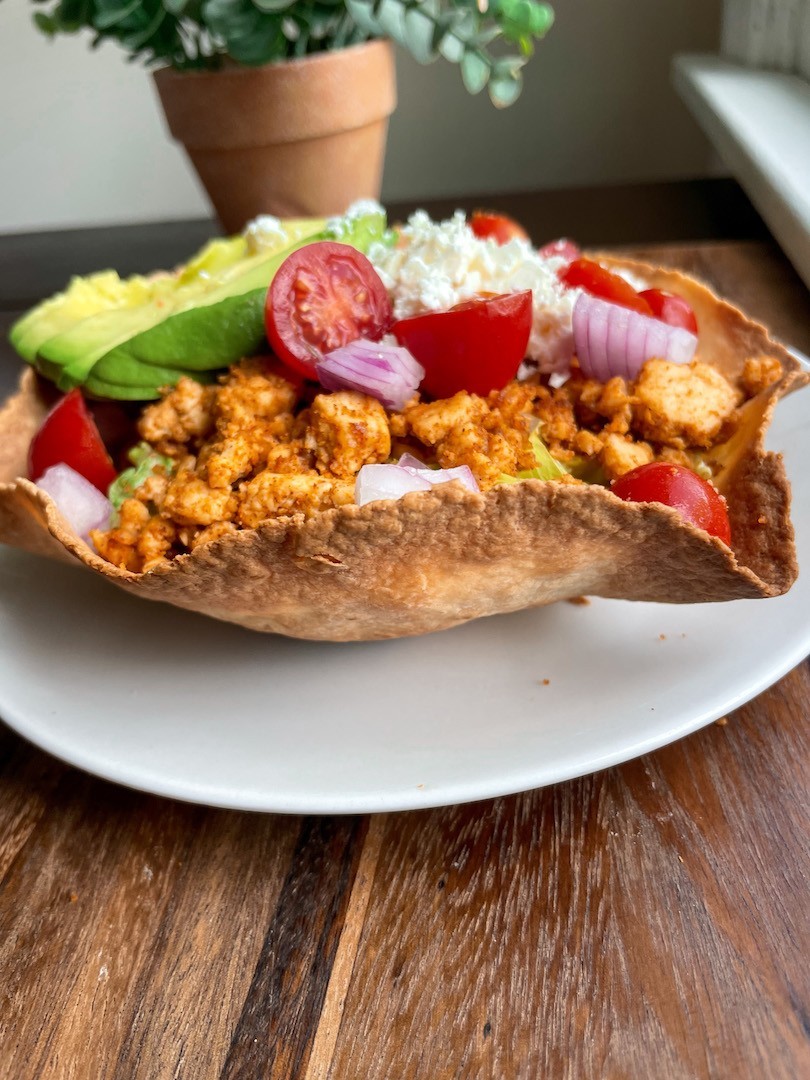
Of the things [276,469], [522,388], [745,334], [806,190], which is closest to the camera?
[276,469]

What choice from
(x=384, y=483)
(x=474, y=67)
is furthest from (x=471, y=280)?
(x=474, y=67)

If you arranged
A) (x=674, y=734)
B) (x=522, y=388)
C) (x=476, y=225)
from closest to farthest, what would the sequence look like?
(x=674, y=734) < (x=522, y=388) < (x=476, y=225)

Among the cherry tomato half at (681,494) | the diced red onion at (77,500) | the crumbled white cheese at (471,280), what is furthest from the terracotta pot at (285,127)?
the cherry tomato half at (681,494)

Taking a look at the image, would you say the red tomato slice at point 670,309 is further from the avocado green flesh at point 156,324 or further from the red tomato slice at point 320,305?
the avocado green flesh at point 156,324

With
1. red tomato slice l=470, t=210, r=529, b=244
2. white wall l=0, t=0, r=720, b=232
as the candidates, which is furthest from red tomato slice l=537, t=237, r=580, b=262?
Result: white wall l=0, t=0, r=720, b=232

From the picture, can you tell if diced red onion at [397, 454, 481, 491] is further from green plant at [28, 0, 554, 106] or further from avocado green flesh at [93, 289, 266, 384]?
green plant at [28, 0, 554, 106]

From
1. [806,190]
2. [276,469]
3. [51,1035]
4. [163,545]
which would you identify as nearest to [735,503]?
[276,469]

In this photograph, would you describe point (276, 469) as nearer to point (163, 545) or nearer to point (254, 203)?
point (163, 545)
